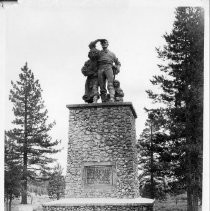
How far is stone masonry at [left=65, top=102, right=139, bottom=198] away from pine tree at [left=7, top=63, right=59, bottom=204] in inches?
321

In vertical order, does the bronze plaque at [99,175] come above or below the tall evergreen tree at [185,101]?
below

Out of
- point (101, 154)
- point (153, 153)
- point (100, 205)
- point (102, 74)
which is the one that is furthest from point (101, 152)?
point (153, 153)

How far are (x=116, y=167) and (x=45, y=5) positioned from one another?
19.5ft

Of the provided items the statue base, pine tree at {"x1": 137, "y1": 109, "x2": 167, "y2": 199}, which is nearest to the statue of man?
the statue base

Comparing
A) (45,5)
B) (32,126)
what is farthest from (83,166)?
(32,126)

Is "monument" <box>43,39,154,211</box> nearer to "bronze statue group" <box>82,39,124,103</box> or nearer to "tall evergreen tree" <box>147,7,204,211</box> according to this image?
"bronze statue group" <box>82,39,124,103</box>

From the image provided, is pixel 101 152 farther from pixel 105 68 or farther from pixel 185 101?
pixel 185 101

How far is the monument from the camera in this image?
11.8 metres

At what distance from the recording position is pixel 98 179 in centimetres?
1188

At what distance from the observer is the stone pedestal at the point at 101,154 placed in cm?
1182

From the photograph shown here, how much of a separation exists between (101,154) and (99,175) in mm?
648

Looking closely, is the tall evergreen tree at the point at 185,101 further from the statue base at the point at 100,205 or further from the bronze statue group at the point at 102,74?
the statue base at the point at 100,205

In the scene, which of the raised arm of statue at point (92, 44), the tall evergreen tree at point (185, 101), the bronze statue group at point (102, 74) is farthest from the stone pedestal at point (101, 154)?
the tall evergreen tree at point (185, 101)

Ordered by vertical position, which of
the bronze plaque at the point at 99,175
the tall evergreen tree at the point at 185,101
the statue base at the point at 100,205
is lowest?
the statue base at the point at 100,205
